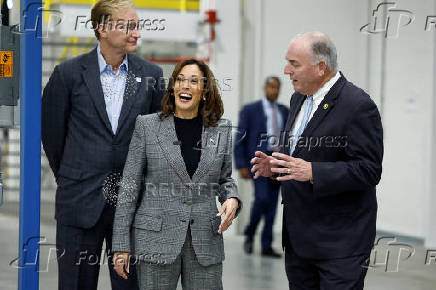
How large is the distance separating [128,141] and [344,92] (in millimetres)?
1094

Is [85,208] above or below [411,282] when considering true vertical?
above

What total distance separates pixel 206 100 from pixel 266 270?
4.17 m

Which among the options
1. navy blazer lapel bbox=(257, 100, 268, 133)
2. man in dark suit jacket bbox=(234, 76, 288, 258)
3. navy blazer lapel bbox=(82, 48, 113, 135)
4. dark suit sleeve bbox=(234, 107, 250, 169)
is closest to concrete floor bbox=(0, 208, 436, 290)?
man in dark suit jacket bbox=(234, 76, 288, 258)

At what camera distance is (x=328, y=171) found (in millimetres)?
3236

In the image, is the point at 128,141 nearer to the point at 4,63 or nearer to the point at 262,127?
the point at 4,63

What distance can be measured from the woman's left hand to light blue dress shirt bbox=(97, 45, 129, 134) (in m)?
0.73

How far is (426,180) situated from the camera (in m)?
8.84

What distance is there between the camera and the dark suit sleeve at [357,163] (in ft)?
10.6

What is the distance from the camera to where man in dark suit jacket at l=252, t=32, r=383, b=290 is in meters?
3.24

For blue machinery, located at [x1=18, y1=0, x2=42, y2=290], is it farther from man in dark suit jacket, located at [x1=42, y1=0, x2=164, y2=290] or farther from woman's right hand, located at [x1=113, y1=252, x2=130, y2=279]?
woman's right hand, located at [x1=113, y1=252, x2=130, y2=279]

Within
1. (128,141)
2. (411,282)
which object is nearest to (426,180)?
(411,282)

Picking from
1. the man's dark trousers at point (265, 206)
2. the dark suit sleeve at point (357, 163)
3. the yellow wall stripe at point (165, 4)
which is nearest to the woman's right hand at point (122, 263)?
the dark suit sleeve at point (357, 163)

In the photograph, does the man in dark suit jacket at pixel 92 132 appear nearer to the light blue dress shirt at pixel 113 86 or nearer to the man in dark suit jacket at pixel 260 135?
the light blue dress shirt at pixel 113 86

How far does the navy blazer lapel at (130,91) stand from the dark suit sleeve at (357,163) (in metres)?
1.04
